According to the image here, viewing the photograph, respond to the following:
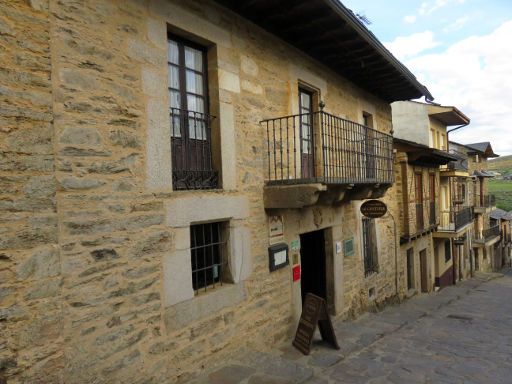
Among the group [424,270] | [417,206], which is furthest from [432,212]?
[424,270]

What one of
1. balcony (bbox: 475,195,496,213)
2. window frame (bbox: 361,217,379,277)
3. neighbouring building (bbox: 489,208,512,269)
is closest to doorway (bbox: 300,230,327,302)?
window frame (bbox: 361,217,379,277)

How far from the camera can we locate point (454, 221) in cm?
1494

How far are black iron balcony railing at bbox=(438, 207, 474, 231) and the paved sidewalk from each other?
6823 mm

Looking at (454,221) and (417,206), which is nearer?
(417,206)

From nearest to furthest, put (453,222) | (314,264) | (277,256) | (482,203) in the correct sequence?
(277,256) → (314,264) → (453,222) → (482,203)

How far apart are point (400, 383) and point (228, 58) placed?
4612 millimetres

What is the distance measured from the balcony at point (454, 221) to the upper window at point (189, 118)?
1290cm

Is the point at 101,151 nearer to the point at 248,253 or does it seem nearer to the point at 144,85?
the point at 144,85

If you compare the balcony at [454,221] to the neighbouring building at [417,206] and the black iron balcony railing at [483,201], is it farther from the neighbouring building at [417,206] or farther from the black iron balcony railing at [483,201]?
the black iron balcony railing at [483,201]

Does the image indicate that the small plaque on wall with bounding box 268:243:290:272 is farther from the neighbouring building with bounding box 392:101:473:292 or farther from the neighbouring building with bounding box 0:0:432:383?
the neighbouring building with bounding box 392:101:473:292

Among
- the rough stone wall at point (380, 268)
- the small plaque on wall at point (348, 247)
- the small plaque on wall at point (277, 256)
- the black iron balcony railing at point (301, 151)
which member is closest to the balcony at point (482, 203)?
the rough stone wall at point (380, 268)

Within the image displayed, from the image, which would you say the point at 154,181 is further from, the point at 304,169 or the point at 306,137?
the point at 306,137

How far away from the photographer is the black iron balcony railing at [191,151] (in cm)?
436

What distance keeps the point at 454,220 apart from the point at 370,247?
7.65 m
